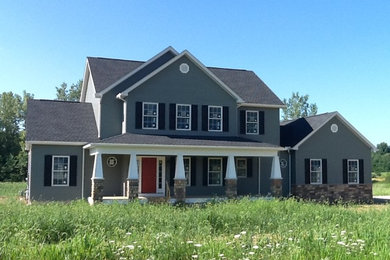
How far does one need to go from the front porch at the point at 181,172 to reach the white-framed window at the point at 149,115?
1.63 meters

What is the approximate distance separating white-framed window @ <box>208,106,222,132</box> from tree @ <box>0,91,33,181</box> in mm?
20955

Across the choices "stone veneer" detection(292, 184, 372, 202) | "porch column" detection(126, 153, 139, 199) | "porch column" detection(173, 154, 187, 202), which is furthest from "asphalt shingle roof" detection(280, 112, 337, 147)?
"porch column" detection(126, 153, 139, 199)

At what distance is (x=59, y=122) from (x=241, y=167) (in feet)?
33.8

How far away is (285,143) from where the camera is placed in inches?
1083

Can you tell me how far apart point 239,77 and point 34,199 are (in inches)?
574

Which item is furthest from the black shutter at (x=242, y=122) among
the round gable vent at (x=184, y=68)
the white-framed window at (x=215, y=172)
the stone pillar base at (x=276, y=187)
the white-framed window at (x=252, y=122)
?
the round gable vent at (x=184, y=68)

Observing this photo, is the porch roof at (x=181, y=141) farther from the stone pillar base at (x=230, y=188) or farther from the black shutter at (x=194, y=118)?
the stone pillar base at (x=230, y=188)

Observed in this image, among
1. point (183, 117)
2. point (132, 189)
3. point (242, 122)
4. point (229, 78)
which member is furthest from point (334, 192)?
point (132, 189)

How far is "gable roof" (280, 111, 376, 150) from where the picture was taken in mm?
26375

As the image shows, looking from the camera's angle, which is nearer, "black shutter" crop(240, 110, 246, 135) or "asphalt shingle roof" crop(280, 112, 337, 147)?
"black shutter" crop(240, 110, 246, 135)

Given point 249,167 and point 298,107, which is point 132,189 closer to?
point 249,167

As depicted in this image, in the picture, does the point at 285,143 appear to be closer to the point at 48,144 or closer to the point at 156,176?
the point at 156,176

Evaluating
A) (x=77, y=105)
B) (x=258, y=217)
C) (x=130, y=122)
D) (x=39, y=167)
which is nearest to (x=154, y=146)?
(x=130, y=122)

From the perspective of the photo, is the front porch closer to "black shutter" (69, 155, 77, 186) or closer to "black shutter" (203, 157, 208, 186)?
"black shutter" (203, 157, 208, 186)
